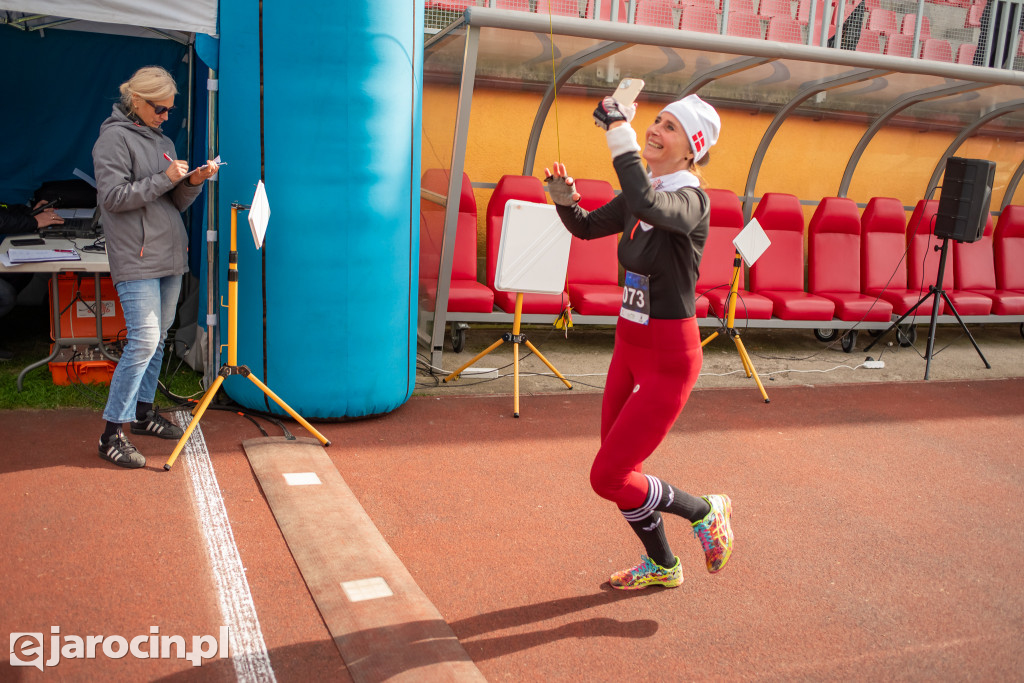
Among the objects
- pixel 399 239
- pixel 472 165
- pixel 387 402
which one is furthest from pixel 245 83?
pixel 472 165

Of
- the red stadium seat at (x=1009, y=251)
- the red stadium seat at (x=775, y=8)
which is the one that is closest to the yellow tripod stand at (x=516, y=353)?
the red stadium seat at (x=1009, y=251)

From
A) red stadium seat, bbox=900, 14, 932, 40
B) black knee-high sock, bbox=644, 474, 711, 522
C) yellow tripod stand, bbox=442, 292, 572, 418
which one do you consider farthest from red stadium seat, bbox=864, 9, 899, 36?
black knee-high sock, bbox=644, 474, 711, 522

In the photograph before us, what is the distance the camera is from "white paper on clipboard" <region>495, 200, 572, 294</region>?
5844mm

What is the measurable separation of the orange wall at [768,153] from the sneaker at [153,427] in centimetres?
435

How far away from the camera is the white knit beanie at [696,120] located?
2.88m

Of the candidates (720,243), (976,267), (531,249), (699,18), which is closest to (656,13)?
(699,18)

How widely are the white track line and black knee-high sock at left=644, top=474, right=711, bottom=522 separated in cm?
155

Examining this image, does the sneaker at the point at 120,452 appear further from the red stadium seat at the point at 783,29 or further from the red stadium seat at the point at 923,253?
the red stadium seat at the point at 783,29

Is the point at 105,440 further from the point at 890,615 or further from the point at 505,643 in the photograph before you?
the point at 890,615

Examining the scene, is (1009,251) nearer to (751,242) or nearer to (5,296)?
(751,242)

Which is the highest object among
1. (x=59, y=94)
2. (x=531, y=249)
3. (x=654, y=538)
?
(x=59, y=94)

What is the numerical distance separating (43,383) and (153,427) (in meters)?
1.33

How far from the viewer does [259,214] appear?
4305 mm

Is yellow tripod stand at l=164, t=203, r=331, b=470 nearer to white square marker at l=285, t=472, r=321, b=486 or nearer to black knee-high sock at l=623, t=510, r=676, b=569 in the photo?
white square marker at l=285, t=472, r=321, b=486
